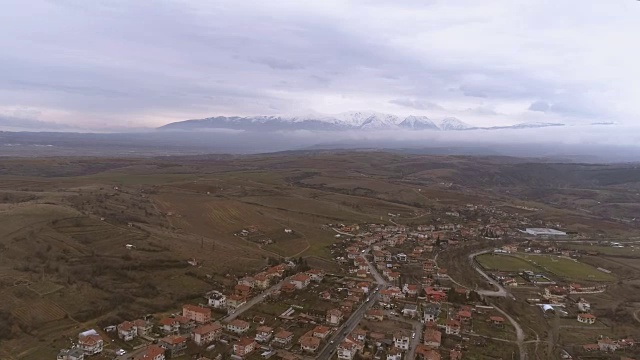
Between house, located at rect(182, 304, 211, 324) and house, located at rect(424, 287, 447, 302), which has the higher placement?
house, located at rect(182, 304, 211, 324)

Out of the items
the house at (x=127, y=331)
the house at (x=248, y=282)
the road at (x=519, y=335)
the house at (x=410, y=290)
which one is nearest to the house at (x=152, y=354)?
the house at (x=127, y=331)

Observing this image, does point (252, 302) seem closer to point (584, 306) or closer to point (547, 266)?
point (584, 306)

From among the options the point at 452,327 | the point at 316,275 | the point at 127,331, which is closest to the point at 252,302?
the point at 316,275

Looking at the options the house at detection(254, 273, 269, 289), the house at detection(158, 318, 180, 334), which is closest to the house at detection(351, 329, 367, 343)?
the house at detection(254, 273, 269, 289)

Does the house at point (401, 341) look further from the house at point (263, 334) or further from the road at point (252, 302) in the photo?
the road at point (252, 302)

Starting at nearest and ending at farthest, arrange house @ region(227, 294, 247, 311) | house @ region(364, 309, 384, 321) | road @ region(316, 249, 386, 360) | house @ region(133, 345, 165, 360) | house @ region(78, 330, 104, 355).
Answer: house @ region(133, 345, 165, 360)
house @ region(78, 330, 104, 355)
road @ region(316, 249, 386, 360)
house @ region(364, 309, 384, 321)
house @ region(227, 294, 247, 311)

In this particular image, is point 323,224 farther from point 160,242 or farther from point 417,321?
point 417,321

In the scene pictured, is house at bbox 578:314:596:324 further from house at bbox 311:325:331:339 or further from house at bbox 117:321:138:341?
house at bbox 117:321:138:341
